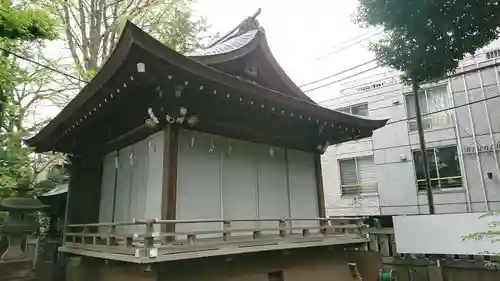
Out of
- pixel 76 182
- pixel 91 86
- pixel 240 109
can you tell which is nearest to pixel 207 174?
pixel 240 109

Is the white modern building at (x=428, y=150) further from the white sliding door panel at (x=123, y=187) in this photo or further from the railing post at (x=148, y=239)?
the railing post at (x=148, y=239)

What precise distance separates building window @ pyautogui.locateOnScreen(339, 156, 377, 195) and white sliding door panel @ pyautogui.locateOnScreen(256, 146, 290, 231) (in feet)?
24.4

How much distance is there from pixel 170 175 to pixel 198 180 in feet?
1.85

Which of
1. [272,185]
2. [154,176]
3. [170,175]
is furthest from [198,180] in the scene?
[272,185]

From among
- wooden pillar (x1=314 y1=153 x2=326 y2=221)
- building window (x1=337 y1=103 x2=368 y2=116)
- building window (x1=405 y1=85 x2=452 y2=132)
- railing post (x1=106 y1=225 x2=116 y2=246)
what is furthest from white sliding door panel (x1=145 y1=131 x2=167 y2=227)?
building window (x1=337 y1=103 x2=368 y2=116)

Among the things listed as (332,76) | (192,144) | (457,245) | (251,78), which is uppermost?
(332,76)

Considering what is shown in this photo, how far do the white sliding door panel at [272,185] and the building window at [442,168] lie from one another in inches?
288

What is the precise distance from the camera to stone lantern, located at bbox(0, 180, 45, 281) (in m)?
6.38

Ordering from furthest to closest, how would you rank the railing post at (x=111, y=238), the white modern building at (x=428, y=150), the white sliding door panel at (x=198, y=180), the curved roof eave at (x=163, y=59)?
1. the white modern building at (x=428, y=150)
2. the white sliding door panel at (x=198, y=180)
3. the railing post at (x=111, y=238)
4. the curved roof eave at (x=163, y=59)

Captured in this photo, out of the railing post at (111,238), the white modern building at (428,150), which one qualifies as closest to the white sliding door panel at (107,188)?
the railing post at (111,238)

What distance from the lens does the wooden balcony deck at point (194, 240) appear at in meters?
3.95

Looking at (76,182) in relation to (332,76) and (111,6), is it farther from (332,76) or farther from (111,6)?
(332,76)

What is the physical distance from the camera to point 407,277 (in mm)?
7250

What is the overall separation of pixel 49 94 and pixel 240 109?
916 cm
